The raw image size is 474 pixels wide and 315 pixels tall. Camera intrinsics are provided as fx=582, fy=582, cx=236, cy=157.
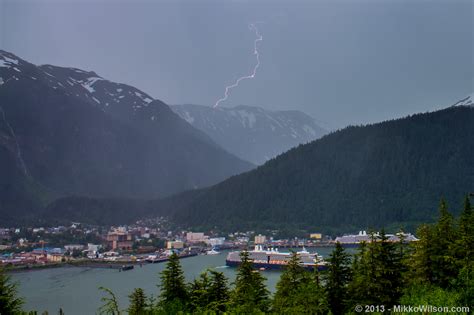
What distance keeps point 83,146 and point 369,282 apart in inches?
5711

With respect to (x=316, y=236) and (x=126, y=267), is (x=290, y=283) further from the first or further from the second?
(x=316, y=236)

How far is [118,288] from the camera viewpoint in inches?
1515

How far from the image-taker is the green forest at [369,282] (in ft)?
43.4

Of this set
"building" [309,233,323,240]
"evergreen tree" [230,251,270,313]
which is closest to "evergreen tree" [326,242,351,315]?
"evergreen tree" [230,251,270,313]

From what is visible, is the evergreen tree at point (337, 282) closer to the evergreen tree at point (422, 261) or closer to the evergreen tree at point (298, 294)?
the evergreen tree at point (298, 294)

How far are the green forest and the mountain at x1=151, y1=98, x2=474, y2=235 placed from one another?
2565 inches

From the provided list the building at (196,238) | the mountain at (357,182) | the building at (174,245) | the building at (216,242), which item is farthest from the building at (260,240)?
the mountain at (357,182)

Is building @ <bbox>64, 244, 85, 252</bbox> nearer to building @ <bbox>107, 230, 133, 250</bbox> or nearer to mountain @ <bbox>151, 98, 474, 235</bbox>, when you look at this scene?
building @ <bbox>107, 230, 133, 250</bbox>

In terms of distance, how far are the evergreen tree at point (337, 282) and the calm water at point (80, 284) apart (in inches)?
563

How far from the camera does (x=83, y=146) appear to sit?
152250 mm

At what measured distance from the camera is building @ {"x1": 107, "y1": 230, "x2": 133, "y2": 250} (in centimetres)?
7738

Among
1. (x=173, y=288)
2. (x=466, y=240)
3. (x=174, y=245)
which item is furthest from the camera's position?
(x=174, y=245)

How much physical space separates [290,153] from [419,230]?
100 m

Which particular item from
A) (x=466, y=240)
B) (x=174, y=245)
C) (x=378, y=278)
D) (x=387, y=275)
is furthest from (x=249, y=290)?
(x=174, y=245)
